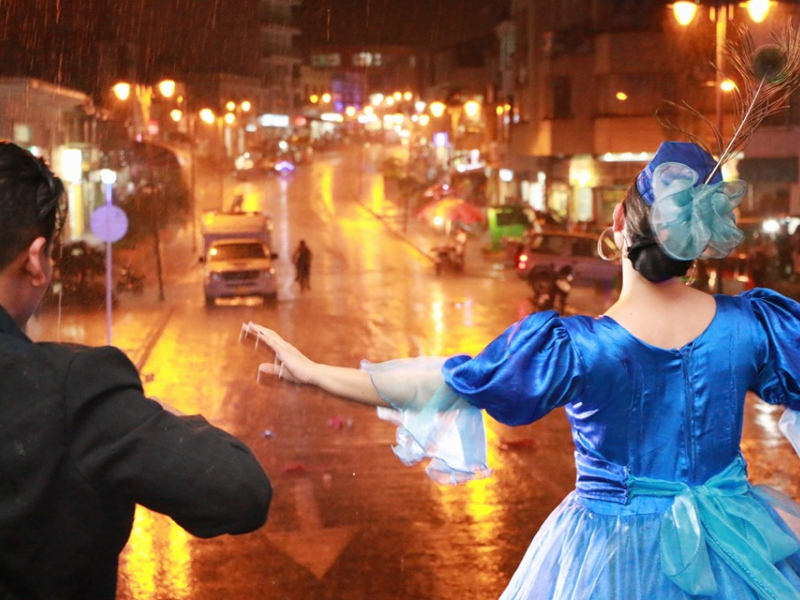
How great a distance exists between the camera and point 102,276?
82.3 feet

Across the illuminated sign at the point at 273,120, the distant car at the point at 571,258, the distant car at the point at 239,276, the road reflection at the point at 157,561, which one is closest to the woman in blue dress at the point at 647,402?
the road reflection at the point at 157,561

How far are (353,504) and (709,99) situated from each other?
109 ft

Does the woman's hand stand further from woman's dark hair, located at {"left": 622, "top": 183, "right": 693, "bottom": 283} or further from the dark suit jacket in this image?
the dark suit jacket

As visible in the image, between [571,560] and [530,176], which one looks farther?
[530,176]

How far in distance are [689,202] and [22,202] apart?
6.29 ft

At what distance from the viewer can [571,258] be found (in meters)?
24.3

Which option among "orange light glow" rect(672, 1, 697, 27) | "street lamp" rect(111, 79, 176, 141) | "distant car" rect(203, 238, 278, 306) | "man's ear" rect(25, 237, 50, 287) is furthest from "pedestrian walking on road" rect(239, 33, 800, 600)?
"street lamp" rect(111, 79, 176, 141)

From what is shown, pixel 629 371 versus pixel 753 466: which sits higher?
pixel 629 371

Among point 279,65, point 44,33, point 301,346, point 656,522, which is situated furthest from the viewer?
point 279,65

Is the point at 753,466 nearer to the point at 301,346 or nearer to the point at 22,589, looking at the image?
the point at 22,589

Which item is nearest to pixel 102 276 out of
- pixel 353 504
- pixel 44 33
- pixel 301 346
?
pixel 44 33

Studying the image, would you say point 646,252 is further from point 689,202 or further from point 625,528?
point 625,528

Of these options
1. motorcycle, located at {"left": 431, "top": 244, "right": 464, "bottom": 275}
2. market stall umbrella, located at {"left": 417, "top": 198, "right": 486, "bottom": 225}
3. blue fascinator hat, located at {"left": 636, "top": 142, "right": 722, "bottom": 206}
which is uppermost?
blue fascinator hat, located at {"left": 636, "top": 142, "right": 722, "bottom": 206}

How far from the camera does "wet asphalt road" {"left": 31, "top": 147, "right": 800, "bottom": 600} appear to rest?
632 centimetres
